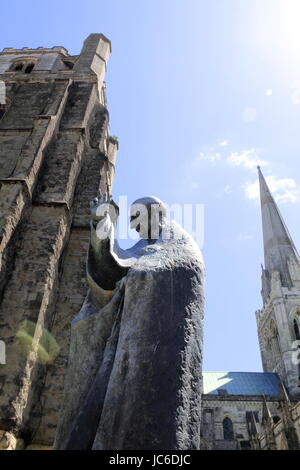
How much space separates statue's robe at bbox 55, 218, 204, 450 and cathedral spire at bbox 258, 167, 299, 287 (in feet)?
127

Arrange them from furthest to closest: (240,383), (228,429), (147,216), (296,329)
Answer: (296,329) → (240,383) → (228,429) → (147,216)

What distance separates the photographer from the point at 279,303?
3656cm

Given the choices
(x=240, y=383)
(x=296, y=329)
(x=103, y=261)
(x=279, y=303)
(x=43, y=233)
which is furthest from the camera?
(x=279, y=303)

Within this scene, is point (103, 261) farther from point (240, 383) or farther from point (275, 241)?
point (275, 241)

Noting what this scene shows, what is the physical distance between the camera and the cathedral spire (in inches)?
1597

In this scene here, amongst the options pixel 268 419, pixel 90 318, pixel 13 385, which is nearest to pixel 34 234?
pixel 13 385

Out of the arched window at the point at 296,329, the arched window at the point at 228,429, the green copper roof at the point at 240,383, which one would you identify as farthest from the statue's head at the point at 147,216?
the arched window at the point at 296,329

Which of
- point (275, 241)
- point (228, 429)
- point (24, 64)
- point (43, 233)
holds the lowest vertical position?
point (43, 233)

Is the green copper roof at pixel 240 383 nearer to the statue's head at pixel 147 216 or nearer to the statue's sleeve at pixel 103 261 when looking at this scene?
the statue's head at pixel 147 216

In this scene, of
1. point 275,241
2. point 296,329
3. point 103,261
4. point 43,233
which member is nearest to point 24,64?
point 43,233

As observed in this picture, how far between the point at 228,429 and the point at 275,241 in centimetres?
2118

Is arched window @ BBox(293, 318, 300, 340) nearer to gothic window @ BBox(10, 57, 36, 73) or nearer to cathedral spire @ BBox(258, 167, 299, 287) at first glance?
cathedral spire @ BBox(258, 167, 299, 287)

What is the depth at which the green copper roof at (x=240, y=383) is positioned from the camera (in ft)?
107

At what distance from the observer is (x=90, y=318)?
248 cm
